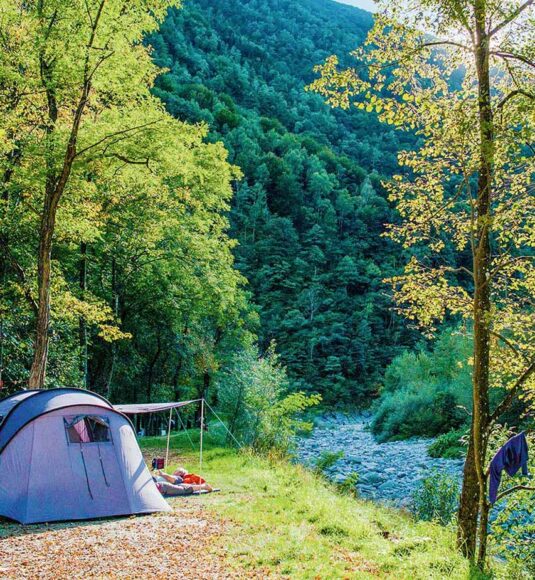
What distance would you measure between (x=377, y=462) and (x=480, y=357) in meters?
20.0

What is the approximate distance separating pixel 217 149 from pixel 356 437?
75.4 ft

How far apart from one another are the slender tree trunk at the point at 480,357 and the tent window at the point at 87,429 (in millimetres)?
5439

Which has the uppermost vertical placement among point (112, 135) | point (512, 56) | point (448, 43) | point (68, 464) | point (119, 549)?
point (112, 135)

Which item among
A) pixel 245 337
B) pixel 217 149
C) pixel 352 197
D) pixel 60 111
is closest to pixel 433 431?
pixel 245 337

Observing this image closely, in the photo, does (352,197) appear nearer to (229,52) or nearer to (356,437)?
(229,52)

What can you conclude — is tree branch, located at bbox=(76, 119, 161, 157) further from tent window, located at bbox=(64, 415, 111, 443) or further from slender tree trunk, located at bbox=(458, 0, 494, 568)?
slender tree trunk, located at bbox=(458, 0, 494, 568)

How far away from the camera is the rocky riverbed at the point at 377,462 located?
62.8 ft

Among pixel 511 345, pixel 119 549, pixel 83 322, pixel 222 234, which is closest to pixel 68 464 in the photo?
pixel 119 549

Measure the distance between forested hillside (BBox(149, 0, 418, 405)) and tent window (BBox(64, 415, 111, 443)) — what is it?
89.5 feet

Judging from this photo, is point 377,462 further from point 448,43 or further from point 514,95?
point 448,43

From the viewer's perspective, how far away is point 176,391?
23.9 meters

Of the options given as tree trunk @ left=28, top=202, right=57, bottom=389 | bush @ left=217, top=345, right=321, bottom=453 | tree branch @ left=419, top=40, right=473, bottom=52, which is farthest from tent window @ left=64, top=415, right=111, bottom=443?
bush @ left=217, top=345, right=321, bottom=453

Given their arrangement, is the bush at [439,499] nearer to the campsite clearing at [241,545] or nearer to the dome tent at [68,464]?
the campsite clearing at [241,545]

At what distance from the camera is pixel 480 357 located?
6672mm
